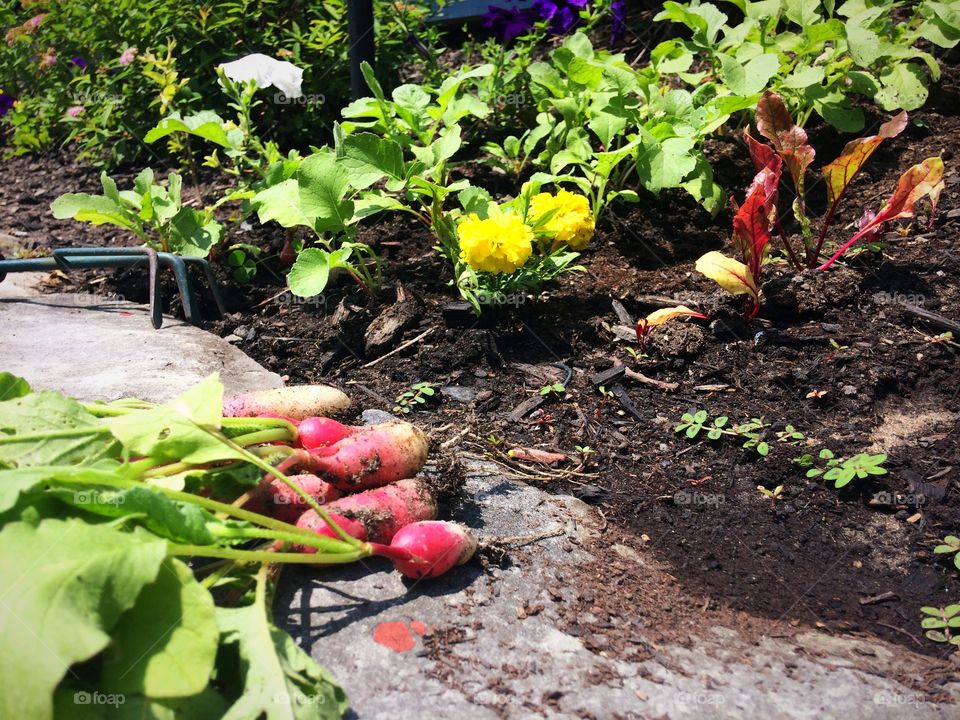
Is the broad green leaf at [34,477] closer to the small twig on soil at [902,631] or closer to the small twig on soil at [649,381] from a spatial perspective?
the small twig on soil at [902,631]

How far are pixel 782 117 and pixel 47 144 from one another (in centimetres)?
447

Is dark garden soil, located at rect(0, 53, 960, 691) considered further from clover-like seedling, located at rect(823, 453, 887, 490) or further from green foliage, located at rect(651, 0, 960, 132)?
green foliage, located at rect(651, 0, 960, 132)

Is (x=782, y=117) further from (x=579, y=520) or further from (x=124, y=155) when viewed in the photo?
(x=124, y=155)

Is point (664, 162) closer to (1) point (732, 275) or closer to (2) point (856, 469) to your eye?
(1) point (732, 275)

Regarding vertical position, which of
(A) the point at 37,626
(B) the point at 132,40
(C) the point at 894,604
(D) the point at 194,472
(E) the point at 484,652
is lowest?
(C) the point at 894,604

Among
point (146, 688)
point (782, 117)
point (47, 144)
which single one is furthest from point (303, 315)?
point (47, 144)

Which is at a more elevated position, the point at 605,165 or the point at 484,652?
the point at 605,165

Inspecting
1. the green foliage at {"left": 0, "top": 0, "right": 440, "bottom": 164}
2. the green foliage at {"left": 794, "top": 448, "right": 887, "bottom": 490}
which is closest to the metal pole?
the green foliage at {"left": 0, "top": 0, "right": 440, "bottom": 164}

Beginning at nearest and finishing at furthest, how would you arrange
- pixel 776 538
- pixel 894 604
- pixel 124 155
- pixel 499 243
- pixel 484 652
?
1. pixel 484 652
2. pixel 894 604
3. pixel 776 538
4. pixel 499 243
5. pixel 124 155

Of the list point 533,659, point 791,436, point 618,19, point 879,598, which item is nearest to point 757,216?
→ point 791,436

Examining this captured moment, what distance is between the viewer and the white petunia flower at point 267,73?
11.9ft

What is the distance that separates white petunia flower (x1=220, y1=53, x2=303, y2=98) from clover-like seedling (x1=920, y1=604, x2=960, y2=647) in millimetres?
3078

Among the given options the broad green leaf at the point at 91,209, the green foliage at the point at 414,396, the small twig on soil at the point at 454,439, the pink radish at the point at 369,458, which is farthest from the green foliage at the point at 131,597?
the broad green leaf at the point at 91,209

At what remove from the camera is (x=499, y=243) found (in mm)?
2730
